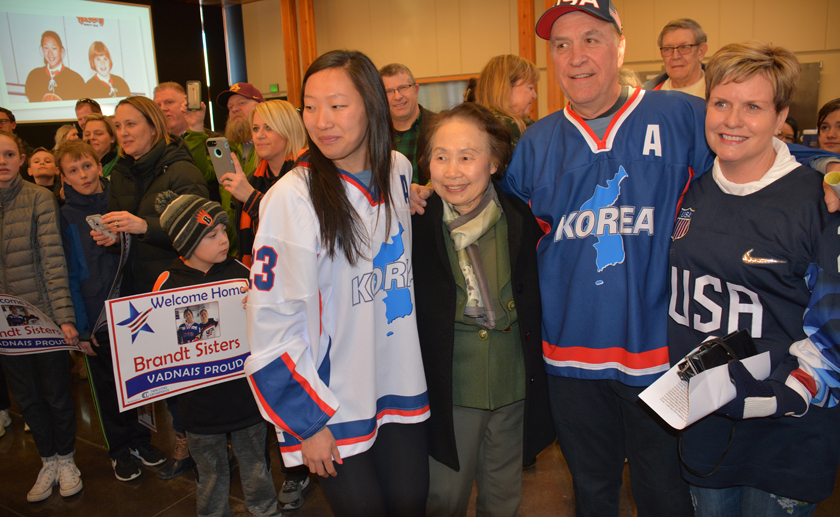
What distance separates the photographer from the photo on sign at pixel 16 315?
2.78 meters

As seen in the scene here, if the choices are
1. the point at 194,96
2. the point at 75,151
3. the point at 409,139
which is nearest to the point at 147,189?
the point at 75,151

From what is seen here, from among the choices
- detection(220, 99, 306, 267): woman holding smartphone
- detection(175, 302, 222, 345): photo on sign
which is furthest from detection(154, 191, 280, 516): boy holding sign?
detection(220, 99, 306, 267): woman holding smartphone

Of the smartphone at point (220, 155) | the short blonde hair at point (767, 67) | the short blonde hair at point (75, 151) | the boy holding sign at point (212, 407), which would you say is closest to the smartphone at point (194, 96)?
the short blonde hair at point (75, 151)

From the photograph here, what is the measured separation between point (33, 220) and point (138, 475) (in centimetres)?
161

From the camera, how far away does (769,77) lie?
4.67 ft

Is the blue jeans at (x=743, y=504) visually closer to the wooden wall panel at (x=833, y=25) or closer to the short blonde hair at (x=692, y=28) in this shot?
the short blonde hair at (x=692, y=28)

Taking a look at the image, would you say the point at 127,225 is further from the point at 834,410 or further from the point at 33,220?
the point at 834,410

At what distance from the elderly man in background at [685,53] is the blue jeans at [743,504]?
8.53ft

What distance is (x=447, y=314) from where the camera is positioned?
1.69 metres

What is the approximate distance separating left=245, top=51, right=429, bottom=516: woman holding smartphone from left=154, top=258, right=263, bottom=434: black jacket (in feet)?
3.10

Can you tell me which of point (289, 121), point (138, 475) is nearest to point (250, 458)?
point (138, 475)

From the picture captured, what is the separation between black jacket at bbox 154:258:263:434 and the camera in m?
2.33

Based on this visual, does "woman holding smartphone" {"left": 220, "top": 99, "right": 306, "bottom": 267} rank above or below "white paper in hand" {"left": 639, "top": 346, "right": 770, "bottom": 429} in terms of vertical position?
above

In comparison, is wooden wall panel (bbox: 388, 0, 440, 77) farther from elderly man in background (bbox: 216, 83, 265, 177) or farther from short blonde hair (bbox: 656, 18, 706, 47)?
short blonde hair (bbox: 656, 18, 706, 47)
